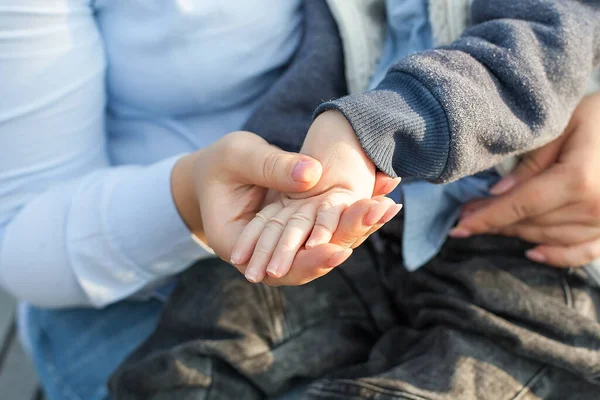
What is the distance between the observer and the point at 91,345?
868 mm

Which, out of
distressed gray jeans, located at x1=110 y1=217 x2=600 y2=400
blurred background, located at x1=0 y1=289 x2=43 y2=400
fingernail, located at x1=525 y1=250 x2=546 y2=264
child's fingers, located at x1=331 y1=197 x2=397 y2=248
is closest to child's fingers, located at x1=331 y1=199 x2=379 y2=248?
child's fingers, located at x1=331 y1=197 x2=397 y2=248

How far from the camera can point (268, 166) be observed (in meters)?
0.52

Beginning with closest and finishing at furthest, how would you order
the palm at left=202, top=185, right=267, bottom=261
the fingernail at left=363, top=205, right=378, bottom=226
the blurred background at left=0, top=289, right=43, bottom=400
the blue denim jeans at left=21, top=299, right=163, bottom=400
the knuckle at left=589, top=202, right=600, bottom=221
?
1. the fingernail at left=363, top=205, right=378, bottom=226
2. the palm at left=202, top=185, right=267, bottom=261
3. the knuckle at left=589, top=202, right=600, bottom=221
4. the blue denim jeans at left=21, top=299, right=163, bottom=400
5. the blurred background at left=0, top=289, right=43, bottom=400

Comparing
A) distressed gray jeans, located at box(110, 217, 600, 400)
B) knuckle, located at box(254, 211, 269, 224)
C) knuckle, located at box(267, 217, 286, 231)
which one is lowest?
distressed gray jeans, located at box(110, 217, 600, 400)

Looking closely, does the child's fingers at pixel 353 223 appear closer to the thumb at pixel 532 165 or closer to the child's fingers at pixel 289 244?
the child's fingers at pixel 289 244

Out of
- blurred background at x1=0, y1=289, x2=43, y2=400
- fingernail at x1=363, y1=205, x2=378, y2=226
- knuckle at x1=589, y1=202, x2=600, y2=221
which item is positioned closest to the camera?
fingernail at x1=363, y1=205, x2=378, y2=226

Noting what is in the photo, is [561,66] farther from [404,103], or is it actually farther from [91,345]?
[91,345]

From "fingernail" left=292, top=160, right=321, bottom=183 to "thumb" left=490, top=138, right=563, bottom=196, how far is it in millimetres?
349

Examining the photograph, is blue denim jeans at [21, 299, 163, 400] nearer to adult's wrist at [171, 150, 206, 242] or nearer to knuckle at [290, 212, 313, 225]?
adult's wrist at [171, 150, 206, 242]

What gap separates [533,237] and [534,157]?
0.11m

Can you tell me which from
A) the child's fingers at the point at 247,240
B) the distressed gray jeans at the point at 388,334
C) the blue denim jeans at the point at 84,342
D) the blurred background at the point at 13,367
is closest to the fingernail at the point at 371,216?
the child's fingers at the point at 247,240

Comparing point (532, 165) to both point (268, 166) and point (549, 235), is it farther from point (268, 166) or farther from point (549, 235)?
point (268, 166)

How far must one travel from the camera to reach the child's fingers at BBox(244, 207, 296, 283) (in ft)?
1.57

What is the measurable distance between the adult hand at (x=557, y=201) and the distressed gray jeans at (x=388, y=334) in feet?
0.10
